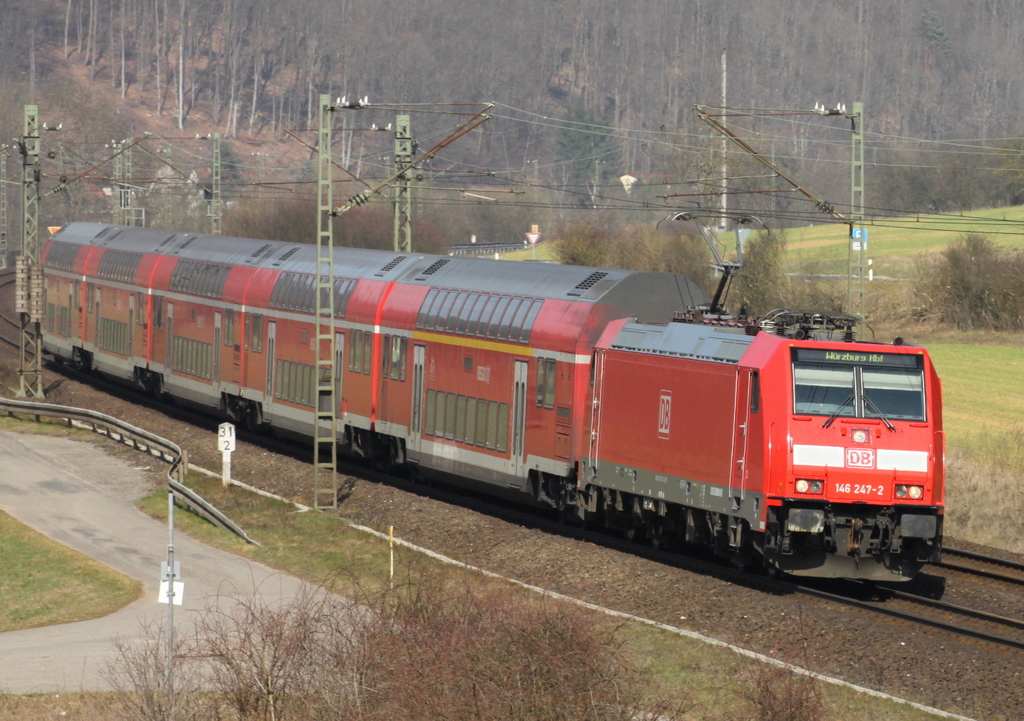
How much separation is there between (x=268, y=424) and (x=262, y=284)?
3.50 meters

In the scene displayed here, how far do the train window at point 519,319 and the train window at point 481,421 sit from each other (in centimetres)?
151

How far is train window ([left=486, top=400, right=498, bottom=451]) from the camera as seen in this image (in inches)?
992

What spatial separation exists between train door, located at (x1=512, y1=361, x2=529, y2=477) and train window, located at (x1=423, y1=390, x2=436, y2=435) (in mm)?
3027

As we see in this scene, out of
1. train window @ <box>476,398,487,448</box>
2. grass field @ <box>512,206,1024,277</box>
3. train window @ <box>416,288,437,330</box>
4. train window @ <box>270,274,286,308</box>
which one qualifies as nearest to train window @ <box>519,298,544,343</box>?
train window @ <box>476,398,487,448</box>

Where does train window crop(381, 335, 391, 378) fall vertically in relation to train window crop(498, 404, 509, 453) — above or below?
above

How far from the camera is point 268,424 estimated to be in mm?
34969

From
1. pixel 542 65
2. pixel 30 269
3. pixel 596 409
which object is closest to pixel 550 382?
pixel 596 409

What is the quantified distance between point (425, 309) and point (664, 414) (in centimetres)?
815

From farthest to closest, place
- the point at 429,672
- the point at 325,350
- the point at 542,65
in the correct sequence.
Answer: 1. the point at 542,65
2. the point at 325,350
3. the point at 429,672

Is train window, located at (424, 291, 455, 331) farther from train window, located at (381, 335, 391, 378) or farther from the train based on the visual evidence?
train window, located at (381, 335, 391, 378)

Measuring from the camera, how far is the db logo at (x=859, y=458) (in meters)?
18.3

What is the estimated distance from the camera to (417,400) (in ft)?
91.1

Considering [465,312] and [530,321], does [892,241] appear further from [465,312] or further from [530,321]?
[530,321]

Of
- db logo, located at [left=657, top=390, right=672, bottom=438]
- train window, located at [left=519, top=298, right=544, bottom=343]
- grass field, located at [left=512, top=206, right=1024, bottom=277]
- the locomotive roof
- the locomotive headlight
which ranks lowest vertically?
the locomotive headlight
